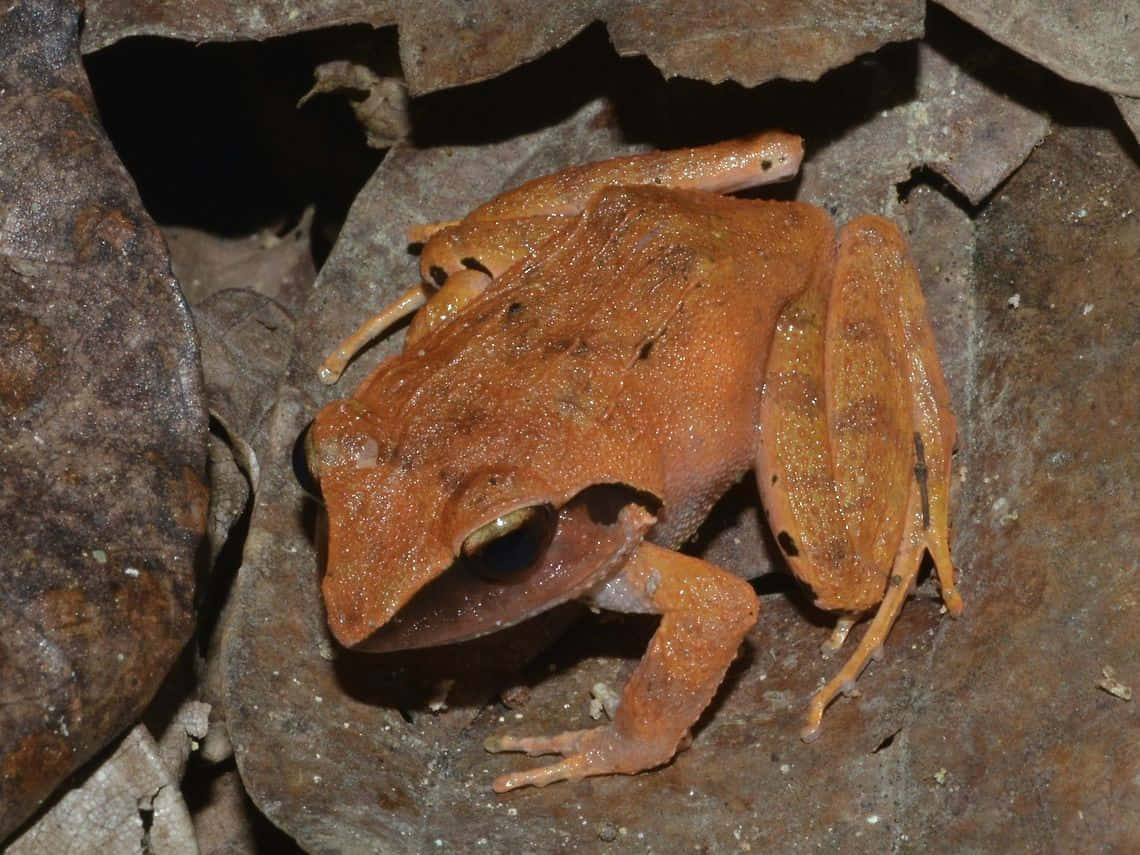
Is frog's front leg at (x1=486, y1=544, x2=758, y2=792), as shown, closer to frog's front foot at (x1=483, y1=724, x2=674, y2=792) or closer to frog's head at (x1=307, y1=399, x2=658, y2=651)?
frog's front foot at (x1=483, y1=724, x2=674, y2=792)

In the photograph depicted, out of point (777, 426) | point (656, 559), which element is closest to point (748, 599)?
point (656, 559)

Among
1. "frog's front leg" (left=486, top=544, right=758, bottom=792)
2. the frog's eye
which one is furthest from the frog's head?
"frog's front leg" (left=486, top=544, right=758, bottom=792)

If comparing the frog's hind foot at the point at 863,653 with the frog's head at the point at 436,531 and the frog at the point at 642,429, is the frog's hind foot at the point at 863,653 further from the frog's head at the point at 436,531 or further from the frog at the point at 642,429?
the frog's head at the point at 436,531

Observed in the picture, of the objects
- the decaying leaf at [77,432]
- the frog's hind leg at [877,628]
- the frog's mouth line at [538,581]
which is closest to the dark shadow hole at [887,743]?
the frog's hind leg at [877,628]

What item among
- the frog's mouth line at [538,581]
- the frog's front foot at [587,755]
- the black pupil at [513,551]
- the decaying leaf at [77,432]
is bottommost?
the frog's front foot at [587,755]

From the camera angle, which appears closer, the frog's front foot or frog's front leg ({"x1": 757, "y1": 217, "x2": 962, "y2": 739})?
the frog's front foot

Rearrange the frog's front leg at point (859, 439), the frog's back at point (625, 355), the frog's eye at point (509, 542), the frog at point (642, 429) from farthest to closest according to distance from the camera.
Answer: the frog's front leg at point (859, 439)
the frog's back at point (625, 355)
the frog at point (642, 429)
the frog's eye at point (509, 542)

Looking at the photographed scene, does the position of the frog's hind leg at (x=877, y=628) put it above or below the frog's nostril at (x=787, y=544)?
below
